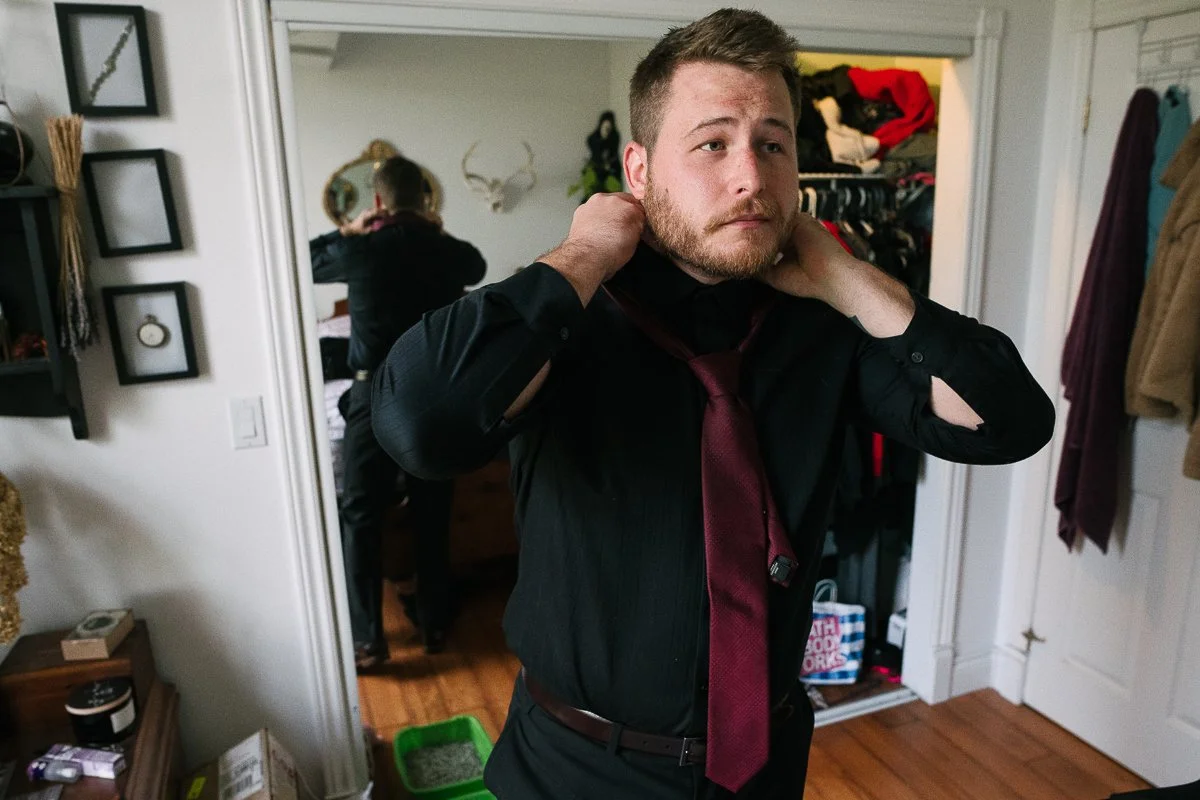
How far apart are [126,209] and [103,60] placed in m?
0.27

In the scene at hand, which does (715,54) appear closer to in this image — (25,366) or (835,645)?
(25,366)

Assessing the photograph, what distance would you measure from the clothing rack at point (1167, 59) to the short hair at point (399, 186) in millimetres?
2042

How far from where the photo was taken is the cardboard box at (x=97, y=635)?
1609mm

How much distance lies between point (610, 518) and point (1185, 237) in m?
1.66

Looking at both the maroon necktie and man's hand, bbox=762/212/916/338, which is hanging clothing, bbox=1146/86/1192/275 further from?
the maroon necktie

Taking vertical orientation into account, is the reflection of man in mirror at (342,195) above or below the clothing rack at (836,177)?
above

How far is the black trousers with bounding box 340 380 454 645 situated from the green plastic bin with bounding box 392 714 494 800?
52 cm

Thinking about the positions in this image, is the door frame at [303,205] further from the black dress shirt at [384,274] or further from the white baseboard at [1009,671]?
the black dress shirt at [384,274]

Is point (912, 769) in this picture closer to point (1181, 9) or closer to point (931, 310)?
point (931, 310)

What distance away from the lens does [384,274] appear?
8.82 ft

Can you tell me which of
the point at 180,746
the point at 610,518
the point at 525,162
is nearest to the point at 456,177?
the point at 525,162

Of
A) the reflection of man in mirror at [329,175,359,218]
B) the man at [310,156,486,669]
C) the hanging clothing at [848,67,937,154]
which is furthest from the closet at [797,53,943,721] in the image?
Result: the reflection of man in mirror at [329,175,359,218]

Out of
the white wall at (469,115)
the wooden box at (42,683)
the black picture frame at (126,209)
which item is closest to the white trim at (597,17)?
the black picture frame at (126,209)

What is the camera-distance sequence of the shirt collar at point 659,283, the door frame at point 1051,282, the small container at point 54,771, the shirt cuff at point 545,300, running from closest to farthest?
the shirt cuff at point 545,300 < the shirt collar at point 659,283 < the small container at point 54,771 < the door frame at point 1051,282
